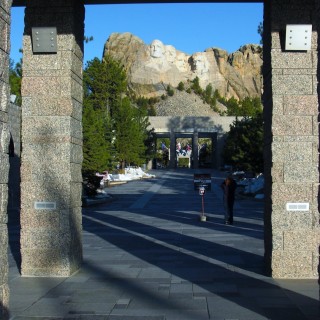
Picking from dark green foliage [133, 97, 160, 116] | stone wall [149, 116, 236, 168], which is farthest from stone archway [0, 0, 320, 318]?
dark green foliage [133, 97, 160, 116]

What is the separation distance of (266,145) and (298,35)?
73.3 inches

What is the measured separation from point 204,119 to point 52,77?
6327 centimetres

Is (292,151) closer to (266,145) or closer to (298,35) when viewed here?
(266,145)

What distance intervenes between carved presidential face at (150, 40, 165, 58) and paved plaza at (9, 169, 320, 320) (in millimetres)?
144462

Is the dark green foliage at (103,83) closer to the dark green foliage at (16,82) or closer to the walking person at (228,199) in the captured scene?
the dark green foliage at (16,82)

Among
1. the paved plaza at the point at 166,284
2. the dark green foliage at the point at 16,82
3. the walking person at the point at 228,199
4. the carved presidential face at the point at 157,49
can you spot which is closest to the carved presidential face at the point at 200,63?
the carved presidential face at the point at 157,49

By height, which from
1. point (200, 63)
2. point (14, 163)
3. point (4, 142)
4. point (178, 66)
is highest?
point (200, 63)

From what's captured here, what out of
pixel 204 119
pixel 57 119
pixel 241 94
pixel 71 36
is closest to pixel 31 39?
pixel 71 36

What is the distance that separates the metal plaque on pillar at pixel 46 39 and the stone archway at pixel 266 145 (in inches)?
4.7

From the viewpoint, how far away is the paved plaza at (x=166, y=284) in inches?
244

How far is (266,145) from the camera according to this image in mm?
8773

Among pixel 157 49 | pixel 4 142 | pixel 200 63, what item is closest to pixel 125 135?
pixel 4 142

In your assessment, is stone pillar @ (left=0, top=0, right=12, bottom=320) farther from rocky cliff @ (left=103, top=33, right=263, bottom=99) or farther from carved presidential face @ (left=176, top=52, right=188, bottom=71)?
carved presidential face @ (left=176, top=52, right=188, bottom=71)

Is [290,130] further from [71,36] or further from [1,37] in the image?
[1,37]
